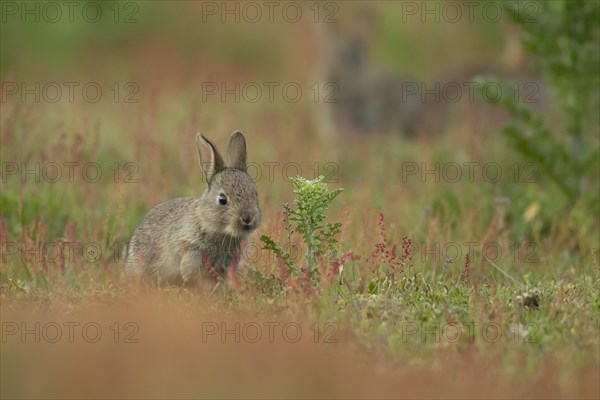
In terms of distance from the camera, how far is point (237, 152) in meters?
7.90

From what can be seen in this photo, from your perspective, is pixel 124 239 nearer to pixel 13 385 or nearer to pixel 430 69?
pixel 13 385

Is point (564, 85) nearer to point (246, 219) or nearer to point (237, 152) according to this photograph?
point (237, 152)

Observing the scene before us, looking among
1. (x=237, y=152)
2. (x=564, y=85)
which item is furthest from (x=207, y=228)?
(x=564, y=85)

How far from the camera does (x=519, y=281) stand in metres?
7.95

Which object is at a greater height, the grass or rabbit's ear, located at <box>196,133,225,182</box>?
rabbit's ear, located at <box>196,133,225,182</box>

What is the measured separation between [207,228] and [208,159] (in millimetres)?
536

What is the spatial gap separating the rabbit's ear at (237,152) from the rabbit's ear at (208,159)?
0.13 meters

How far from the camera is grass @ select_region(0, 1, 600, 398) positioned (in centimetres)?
539
